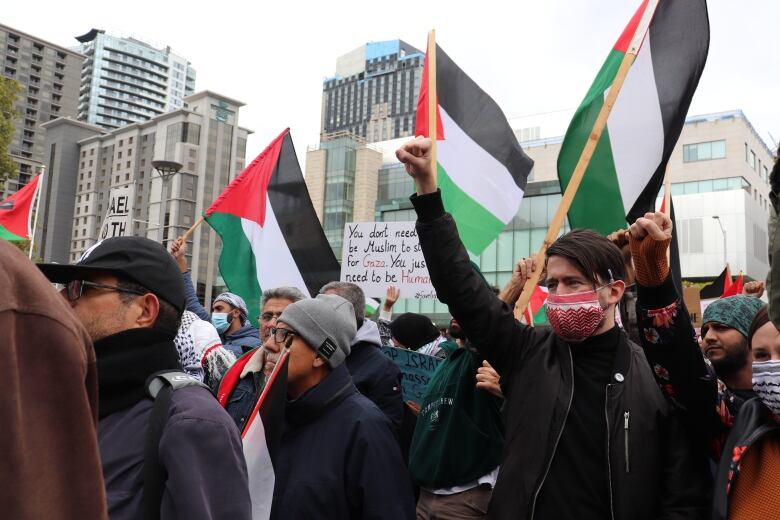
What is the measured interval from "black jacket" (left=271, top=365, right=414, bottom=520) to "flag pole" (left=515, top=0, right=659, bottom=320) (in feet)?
2.72

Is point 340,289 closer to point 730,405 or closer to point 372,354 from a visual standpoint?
point 372,354

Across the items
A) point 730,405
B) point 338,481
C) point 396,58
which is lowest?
point 338,481

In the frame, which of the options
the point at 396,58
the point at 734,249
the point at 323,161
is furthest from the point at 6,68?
the point at 734,249

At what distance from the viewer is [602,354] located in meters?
2.77

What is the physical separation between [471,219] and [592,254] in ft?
9.25

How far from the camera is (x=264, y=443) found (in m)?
2.61

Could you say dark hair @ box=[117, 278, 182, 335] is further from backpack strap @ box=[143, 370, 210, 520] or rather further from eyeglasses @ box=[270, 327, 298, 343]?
eyeglasses @ box=[270, 327, 298, 343]

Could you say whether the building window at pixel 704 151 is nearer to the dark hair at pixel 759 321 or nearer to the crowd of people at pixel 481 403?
A: the crowd of people at pixel 481 403

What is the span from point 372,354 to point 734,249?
4770 cm

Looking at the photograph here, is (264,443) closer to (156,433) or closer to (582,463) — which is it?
(156,433)

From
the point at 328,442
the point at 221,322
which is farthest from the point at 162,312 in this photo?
the point at 221,322

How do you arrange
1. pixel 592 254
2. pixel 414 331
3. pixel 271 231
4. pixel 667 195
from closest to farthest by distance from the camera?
pixel 592 254, pixel 667 195, pixel 414 331, pixel 271 231

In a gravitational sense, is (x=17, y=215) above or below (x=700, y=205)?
below

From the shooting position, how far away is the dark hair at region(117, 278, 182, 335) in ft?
7.39
